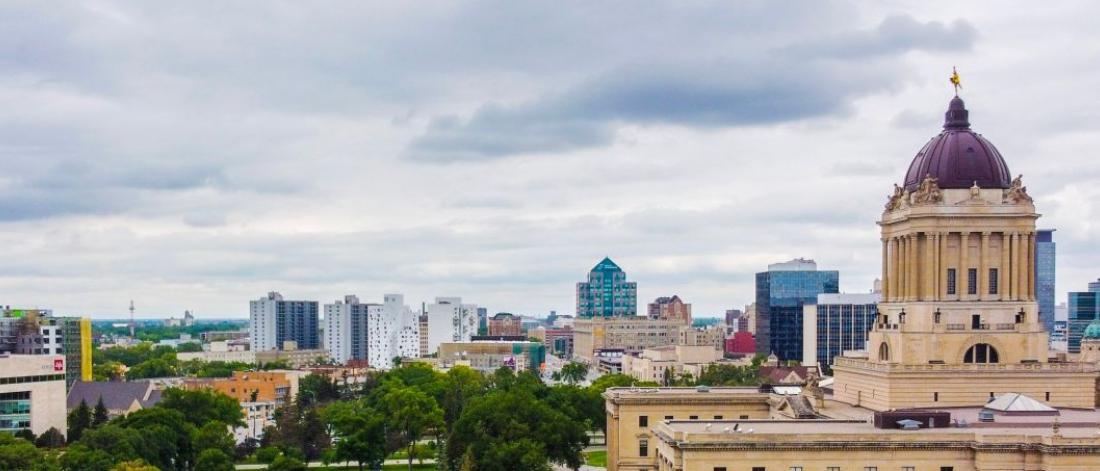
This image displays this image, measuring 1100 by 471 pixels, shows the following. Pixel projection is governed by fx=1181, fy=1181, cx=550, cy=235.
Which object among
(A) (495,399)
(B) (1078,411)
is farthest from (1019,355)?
(A) (495,399)

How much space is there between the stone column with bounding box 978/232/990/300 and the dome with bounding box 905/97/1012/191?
3.83m

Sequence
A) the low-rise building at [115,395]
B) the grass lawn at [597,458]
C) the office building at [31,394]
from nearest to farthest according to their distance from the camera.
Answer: the grass lawn at [597,458]
the office building at [31,394]
the low-rise building at [115,395]

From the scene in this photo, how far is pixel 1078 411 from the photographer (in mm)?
75938

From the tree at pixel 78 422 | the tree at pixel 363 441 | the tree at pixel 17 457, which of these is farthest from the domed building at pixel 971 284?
the tree at pixel 78 422

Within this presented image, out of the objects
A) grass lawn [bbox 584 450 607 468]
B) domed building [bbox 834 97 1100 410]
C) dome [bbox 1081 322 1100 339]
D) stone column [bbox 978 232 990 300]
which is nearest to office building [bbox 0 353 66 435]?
grass lawn [bbox 584 450 607 468]

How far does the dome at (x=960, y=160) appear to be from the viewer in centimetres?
8100

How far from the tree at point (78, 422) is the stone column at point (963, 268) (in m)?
97.5

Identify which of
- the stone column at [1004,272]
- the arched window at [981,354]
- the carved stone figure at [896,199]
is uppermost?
the carved stone figure at [896,199]

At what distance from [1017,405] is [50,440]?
102796 millimetres

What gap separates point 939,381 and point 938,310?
5.36 m

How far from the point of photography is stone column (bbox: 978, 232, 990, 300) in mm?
80125

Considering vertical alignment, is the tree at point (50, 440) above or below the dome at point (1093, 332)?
below

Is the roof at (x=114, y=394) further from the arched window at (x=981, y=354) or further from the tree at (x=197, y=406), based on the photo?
the arched window at (x=981, y=354)

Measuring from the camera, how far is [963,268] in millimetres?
80312
